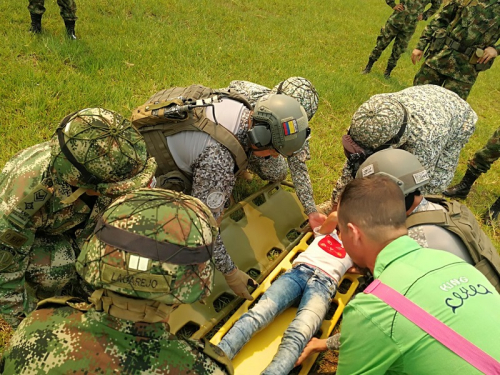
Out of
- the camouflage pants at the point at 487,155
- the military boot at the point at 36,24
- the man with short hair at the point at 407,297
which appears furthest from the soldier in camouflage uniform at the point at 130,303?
the military boot at the point at 36,24

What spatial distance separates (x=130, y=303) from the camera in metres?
1.47

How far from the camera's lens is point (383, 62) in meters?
10.3

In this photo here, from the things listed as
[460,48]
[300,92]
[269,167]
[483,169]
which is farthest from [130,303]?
[460,48]

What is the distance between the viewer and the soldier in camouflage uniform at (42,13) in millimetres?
5762

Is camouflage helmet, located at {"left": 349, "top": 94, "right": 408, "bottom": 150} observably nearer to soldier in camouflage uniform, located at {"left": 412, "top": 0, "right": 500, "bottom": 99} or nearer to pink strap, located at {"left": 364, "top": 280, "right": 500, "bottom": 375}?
pink strap, located at {"left": 364, "top": 280, "right": 500, "bottom": 375}

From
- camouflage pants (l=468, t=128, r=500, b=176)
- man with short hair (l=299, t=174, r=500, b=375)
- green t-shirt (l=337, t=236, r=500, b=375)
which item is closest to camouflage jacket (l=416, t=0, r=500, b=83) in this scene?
camouflage pants (l=468, t=128, r=500, b=176)

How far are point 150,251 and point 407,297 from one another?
1079 millimetres

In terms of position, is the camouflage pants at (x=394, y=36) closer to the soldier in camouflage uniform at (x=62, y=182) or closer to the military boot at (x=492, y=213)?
the military boot at (x=492, y=213)

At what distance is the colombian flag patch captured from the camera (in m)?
2.79

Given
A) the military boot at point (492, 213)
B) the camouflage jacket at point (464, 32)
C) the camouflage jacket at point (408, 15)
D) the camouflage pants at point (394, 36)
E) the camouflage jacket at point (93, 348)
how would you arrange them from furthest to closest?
the camouflage pants at point (394, 36) < the camouflage jacket at point (408, 15) < the military boot at point (492, 213) < the camouflage jacket at point (464, 32) < the camouflage jacket at point (93, 348)

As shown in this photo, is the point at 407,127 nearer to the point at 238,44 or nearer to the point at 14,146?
the point at 14,146

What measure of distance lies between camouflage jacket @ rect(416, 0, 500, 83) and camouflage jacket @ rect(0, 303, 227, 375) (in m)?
5.21

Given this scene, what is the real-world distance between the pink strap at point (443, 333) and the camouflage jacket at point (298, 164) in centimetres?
210

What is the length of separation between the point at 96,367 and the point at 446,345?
1328 millimetres
